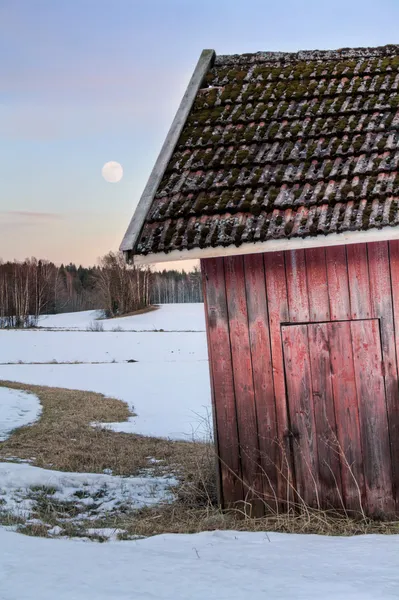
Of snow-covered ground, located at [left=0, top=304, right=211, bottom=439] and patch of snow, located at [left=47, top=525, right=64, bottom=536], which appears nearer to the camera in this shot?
patch of snow, located at [left=47, top=525, right=64, bottom=536]

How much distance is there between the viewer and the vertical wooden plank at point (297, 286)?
20.4ft

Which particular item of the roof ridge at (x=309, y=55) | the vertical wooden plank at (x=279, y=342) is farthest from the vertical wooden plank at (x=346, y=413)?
the roof ridge at (x=309, y=55)

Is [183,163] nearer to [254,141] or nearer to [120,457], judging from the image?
[254,141]

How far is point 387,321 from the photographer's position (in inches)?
236

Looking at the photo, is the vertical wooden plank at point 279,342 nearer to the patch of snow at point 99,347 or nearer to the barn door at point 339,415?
the barn door at point 339,415

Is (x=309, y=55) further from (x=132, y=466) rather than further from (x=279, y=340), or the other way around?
(x=132, y=466)

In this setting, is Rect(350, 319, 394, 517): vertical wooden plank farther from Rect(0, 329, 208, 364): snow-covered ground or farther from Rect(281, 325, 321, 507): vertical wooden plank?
Rect(0, 329, 208, 364): snow-covered ground

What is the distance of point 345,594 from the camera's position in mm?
3623

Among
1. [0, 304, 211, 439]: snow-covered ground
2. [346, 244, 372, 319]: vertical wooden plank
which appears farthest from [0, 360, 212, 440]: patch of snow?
[346, 244, 372, 319]: vertical wooden plank

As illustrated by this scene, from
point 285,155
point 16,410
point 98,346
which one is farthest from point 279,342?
point 98,346

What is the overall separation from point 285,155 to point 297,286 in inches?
52.5

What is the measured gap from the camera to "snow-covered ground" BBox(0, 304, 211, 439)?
16.1 meters

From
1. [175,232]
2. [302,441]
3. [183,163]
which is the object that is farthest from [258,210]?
[302,441]

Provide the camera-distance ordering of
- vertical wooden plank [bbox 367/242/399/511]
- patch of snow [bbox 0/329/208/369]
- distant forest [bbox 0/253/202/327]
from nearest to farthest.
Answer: vertical wooden plank [bbox 367/242/399/511] < patch of snow [bbox 0/329/208/369] < distant forest [bbox 0/253/202/327]
